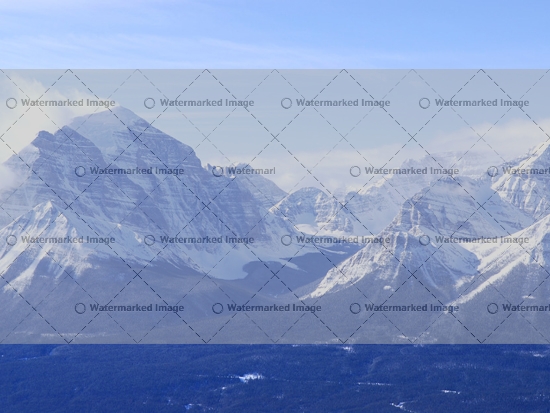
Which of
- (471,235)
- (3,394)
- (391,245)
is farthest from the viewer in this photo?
(3,394)

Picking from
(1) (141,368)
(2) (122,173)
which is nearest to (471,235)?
(2) (122,173)

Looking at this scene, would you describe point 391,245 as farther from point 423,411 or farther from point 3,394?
point 3,394

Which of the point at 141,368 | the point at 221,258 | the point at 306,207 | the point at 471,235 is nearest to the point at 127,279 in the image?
the point at 221,258

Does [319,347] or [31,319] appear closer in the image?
[31,319]

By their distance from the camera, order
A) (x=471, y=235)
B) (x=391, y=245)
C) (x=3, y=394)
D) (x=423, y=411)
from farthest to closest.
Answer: (x=3, y=394) → (x=423, y=411) → (x=391, y=245) → (x=471, y=235)

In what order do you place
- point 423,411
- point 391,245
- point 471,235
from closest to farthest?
point 471,235 < point 391,245 < point 423,411

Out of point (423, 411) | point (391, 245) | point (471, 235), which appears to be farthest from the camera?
point (423, 411)

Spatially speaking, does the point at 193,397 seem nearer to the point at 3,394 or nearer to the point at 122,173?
the point at 3,394

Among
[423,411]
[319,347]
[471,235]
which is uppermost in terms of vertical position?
[471,235]

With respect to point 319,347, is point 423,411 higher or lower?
lower
